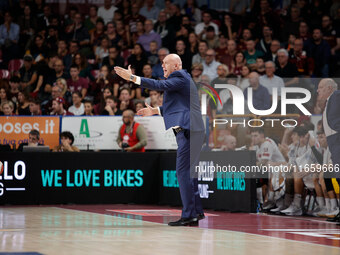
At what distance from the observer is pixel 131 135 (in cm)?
1278

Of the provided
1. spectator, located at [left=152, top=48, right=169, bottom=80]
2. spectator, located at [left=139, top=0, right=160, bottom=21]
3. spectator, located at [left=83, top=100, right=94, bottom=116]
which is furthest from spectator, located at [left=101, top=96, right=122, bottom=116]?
spectator, located at [left=139, top=0, right=160, bottom=21]

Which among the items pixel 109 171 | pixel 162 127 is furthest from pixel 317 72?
pixel 109 171

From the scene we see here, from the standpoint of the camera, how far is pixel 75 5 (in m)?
19.2

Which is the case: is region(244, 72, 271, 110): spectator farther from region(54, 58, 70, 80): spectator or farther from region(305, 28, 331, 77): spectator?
region(54, 58, 70, 80): spectator

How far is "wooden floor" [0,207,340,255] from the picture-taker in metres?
5.60

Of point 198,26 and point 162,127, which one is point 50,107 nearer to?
point 162,127

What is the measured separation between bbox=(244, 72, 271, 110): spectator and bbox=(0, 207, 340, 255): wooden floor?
12.3 ft

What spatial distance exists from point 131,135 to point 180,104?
4.99 metres

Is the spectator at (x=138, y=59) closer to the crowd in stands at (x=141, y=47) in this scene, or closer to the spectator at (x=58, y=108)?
the crowd in stands at (x=141, y=47)

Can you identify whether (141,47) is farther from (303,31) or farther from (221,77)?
(303,31)

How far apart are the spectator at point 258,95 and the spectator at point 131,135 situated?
216 cm

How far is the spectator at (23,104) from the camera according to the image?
14.0 metres

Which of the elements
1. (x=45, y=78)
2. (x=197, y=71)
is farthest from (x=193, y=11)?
(x=45, y=78)

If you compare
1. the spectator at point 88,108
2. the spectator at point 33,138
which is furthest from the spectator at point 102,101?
the spectator at point 33,138
